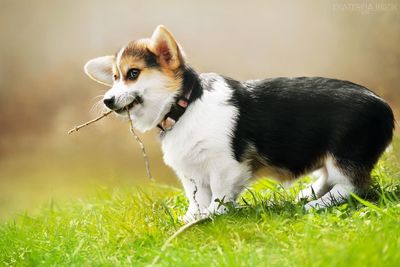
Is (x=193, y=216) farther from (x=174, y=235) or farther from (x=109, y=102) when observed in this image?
(x=109, y=102)

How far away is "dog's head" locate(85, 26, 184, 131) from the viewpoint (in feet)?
10.3

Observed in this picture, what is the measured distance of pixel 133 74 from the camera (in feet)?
10.4

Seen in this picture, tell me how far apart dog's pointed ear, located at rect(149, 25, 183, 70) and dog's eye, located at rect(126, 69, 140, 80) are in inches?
5.2

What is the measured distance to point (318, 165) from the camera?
11.1 feet

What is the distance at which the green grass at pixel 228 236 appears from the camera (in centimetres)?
234

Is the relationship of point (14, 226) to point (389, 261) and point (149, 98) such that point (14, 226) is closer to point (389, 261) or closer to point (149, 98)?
point (149, 98)

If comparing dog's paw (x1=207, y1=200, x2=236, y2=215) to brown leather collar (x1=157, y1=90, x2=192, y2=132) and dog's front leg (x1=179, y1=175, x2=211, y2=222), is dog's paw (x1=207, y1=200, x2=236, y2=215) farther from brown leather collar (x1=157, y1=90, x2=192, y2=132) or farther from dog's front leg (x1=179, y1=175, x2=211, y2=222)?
brown leather collar (x1=157, y1=90, x2=192, y2=132)

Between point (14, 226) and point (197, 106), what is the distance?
1381mm

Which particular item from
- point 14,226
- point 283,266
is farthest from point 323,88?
point 14,226

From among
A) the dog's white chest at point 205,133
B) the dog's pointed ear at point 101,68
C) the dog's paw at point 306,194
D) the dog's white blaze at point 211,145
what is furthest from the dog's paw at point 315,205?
the dog's pointed ear at point 101,68

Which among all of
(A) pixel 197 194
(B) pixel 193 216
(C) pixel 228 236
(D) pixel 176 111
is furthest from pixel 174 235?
(D) pixel 176 111

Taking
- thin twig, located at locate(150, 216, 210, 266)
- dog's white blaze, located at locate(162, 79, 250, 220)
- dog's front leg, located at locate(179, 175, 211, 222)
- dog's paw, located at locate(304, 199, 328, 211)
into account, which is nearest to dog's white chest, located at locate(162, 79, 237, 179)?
dog's white blaze, located at locate(162, 79, 250, 220)

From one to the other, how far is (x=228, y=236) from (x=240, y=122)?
70 cm

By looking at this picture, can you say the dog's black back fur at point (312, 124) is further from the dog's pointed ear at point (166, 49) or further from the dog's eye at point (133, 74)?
Result: the dog's eye at point (133, 74)
